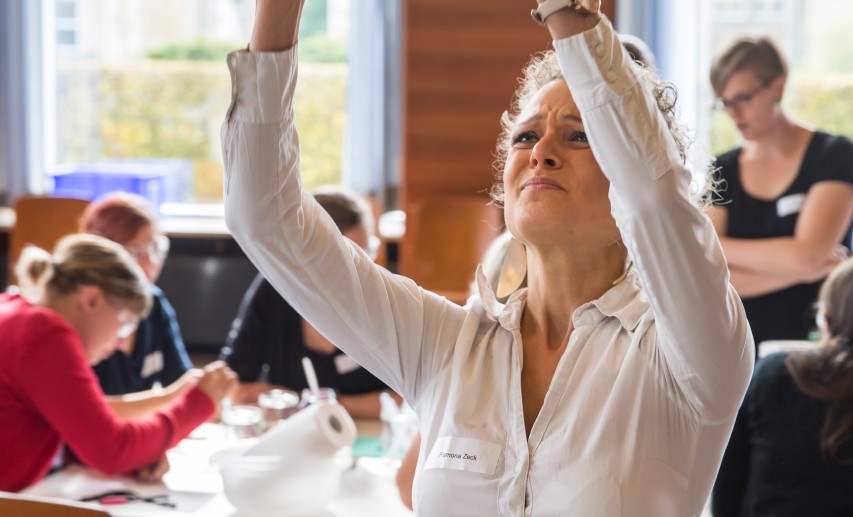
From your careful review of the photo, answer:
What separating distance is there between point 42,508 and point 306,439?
0.64m

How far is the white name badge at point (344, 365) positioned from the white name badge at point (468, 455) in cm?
178

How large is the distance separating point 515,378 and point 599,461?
0.16 m

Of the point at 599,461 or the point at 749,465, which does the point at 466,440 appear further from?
the point at 749,465

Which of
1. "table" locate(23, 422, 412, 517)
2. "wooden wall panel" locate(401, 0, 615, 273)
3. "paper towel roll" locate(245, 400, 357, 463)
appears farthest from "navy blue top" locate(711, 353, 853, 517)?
"wooden wall panel" locate(401, 0, 615, 273)

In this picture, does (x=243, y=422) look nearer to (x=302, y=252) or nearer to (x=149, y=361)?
(x=149, y=361)

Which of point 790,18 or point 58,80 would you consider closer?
point 790,18

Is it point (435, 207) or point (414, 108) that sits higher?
point (414, 108)

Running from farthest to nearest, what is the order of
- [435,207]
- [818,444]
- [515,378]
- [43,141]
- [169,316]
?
[43,141] → [435,207] → [169,316] → [818,444] → [515,378]

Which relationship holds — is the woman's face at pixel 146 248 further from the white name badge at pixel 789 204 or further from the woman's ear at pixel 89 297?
the white name badge at pixel 789 204

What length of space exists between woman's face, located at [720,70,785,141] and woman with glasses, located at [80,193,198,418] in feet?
6.00

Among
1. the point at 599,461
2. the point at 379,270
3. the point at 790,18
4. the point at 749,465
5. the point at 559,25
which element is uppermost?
the point at 790,18

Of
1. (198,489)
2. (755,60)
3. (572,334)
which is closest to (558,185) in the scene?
(572,334)

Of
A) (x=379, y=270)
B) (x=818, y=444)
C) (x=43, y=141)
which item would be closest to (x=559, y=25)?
(x=379, y=270)

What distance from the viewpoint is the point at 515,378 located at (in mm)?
1248
